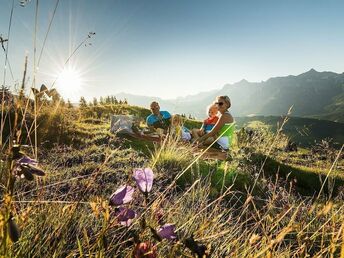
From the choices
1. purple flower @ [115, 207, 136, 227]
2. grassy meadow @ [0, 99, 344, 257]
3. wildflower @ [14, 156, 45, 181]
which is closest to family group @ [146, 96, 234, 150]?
grassy meadow @ [0, 99, 344, 257]

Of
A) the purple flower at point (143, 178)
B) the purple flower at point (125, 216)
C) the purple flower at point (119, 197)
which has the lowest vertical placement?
the purple flower at point (125, 216)

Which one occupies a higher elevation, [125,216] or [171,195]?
[125,216]

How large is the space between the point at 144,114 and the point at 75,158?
1157 cm

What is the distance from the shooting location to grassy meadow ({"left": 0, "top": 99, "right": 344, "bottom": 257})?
1694 millimetres

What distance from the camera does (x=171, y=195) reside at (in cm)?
302

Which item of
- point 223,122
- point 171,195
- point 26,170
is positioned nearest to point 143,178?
point 26,170

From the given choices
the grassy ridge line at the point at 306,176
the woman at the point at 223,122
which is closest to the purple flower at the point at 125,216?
the grassy ridge line at the point at 306,176

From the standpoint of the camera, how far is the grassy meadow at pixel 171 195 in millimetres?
1694

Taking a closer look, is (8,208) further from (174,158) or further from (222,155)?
(222,155)

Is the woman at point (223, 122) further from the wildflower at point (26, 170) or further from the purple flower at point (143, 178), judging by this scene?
the wildflower at point (26, 170)

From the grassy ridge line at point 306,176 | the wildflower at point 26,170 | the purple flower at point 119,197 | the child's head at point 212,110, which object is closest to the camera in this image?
the wildflower at point 26,170

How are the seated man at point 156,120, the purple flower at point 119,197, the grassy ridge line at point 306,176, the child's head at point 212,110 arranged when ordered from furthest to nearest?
1. the seated man at point 156,120
2. the child's head at point 212,110
3. the grassy ridge line at point 306,176
4. the purple flower at point 119,197

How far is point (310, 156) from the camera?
12.1 m

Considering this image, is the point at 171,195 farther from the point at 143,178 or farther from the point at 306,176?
the point at 306,176
